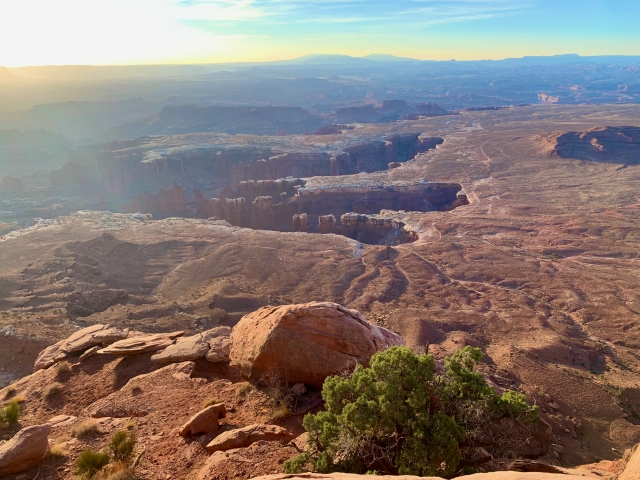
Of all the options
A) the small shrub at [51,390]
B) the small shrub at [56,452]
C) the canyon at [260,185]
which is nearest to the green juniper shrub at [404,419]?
the small shrub at [56,452]

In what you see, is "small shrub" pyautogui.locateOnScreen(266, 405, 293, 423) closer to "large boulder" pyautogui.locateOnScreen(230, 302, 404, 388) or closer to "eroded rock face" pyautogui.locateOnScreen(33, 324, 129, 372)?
"large boulder" pyautogui.locateOnScreen(230, 302, 404, 388)

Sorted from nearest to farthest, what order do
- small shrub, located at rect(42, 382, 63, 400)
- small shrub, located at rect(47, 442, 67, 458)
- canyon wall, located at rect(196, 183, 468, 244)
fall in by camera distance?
small shrub, located at rect(47, 442, 67, 458) < small shrub, located at rect(42, 382, 63, 400) < canyon wall, located at rect(196, 183, 468, 244)

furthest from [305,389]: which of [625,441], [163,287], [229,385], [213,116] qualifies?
[213,116]

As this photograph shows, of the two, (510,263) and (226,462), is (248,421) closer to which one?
(226,462)

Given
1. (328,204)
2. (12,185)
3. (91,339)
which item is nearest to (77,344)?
(91,339)

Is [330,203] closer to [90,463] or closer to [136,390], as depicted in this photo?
[136,390]

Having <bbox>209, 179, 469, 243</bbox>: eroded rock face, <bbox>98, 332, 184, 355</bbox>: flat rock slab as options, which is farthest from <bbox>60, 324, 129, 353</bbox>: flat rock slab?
<bbox>209, 179, 469, 243</bbox>: eroded rock face

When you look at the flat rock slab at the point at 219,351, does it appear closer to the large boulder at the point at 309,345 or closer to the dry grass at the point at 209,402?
the large boulder at the point at 309,345
